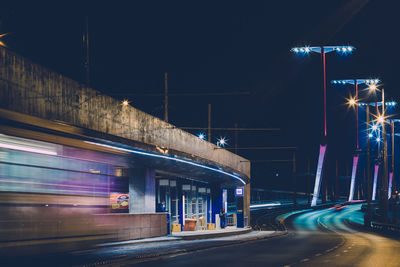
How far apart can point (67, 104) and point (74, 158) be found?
9.61ft

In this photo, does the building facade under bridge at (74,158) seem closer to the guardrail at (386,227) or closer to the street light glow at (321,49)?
the guardrail at (386,227)

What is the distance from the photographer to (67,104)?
17.7 m

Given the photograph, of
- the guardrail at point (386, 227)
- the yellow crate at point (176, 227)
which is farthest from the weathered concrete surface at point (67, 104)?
the guardrail at point (386, 227)

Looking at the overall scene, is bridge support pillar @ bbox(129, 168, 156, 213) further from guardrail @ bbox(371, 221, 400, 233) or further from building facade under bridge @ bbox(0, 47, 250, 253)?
guardrail @ bbox(371, 221, 400, 233)

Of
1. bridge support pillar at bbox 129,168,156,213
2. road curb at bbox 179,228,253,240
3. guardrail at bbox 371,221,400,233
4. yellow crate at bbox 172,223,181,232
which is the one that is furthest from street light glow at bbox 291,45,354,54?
bridge support pillar at bbox 129,168,156,213

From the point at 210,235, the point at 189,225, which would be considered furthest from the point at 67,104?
the point at 189,225

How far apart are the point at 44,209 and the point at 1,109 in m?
4.09

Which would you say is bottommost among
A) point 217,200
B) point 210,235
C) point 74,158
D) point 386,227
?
point 386,227

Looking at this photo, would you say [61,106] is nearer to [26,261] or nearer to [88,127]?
[88,127]

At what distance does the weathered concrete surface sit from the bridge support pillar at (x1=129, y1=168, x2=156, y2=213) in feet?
7.33

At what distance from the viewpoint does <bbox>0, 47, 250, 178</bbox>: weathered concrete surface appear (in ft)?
48.3

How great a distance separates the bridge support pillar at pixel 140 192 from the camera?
1110 inches

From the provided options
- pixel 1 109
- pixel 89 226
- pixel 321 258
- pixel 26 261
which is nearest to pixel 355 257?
pixel 321 258

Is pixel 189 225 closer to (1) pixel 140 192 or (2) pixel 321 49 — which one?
(1) pixel 140 192
